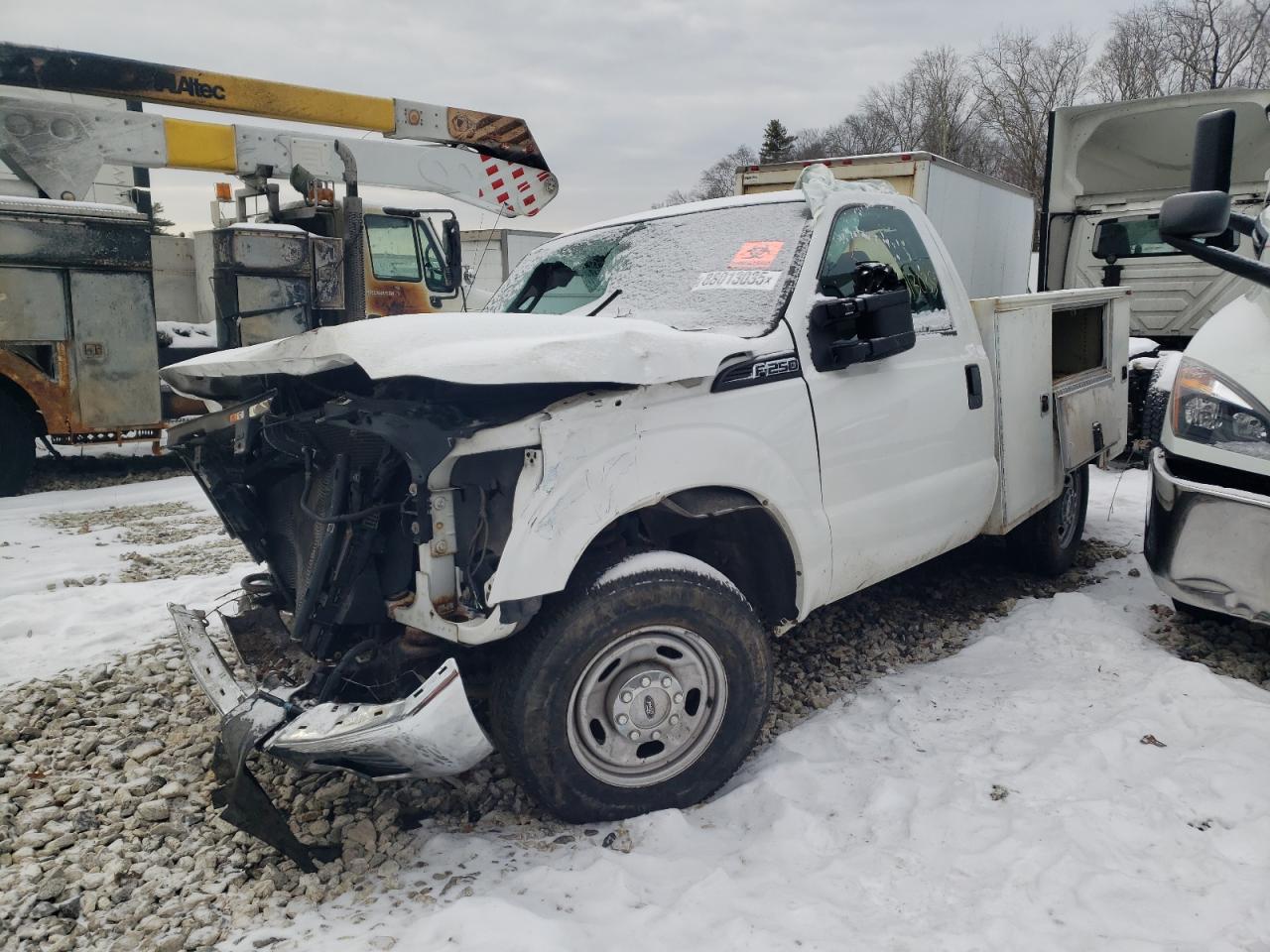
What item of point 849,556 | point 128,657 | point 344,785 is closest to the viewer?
point 344,785

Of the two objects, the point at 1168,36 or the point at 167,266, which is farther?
the point at 1168,36

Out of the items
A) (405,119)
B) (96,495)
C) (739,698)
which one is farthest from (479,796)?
(405,119)

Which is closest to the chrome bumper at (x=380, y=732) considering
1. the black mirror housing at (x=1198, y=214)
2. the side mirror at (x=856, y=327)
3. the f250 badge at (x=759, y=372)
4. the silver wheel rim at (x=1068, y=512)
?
the f250 badge at (x=759, y=372)

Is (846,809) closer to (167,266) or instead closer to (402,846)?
(402,846)

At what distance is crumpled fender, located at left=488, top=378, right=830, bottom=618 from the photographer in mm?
2611

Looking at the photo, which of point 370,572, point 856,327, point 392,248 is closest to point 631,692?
point 370,572

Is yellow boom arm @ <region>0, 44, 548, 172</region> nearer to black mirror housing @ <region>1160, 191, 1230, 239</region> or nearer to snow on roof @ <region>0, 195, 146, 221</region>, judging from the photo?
snow on roof @ <region>0, 195, 146, 221</region>

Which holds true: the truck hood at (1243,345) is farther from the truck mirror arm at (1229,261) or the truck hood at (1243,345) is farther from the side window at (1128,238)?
the side window at (1128,238)

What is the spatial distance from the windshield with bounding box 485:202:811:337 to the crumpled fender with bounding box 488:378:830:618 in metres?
0.38

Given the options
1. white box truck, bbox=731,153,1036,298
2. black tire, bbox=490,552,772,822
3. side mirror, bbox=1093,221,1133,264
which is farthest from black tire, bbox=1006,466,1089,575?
side mirror, bbox=1093,221,1133,264

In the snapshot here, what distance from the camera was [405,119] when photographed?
426 inches

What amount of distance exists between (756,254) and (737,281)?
0.17m

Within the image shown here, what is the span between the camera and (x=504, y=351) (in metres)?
2.51

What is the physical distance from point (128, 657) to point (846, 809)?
11.0 feet
